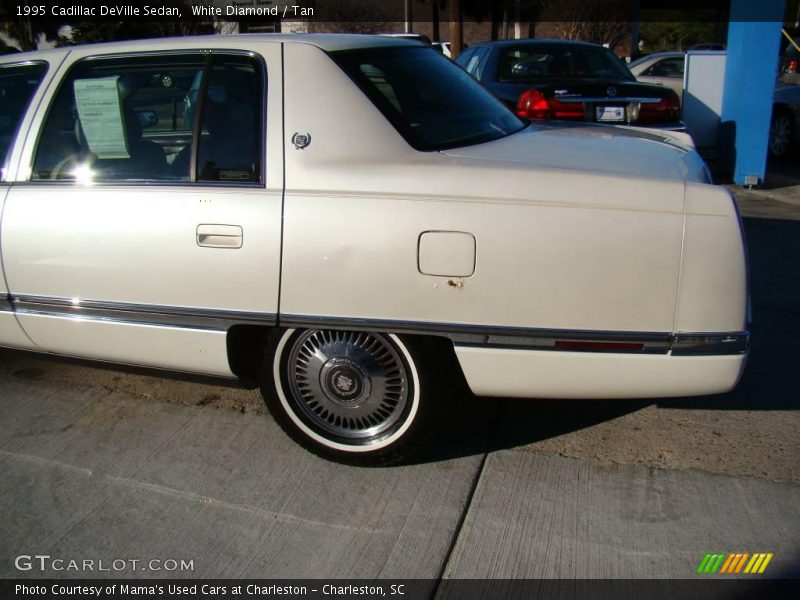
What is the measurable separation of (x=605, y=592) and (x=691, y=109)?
846cm

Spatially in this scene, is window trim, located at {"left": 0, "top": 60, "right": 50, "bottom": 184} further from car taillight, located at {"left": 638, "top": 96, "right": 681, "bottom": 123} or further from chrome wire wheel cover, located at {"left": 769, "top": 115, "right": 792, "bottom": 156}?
chrome wire wheel cover, located at {"left": 769, "top": 115, "right": 792, "bottom": 156}

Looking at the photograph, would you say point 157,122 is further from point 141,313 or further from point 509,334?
point 509,334

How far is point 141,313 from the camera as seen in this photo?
3299 mm

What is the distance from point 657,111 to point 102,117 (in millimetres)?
5580

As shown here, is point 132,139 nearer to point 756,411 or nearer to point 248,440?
point 248,440

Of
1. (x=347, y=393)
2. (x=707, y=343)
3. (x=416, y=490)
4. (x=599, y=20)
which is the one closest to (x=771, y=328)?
(x=707, y=343)

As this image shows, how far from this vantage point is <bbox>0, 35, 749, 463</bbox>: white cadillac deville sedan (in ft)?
9.11

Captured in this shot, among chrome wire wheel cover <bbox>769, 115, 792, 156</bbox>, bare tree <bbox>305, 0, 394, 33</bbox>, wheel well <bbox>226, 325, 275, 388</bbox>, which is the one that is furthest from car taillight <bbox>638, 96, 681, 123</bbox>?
bare tree <bbox>305, 0, 394, 33</bbox>

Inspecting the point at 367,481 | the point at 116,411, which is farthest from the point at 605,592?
the point at 116,411

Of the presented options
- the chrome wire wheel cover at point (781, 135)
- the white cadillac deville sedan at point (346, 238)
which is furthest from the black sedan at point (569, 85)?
the white cadillac deville sedan at point (346, 238)

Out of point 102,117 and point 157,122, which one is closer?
point 102,117

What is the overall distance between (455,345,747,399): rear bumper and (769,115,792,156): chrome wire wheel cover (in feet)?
27.8

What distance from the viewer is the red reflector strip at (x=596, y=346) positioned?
2824 mm

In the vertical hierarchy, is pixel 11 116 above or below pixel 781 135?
above
